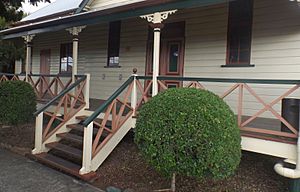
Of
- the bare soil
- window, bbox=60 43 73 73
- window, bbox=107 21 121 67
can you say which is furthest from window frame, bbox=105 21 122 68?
the bare soil

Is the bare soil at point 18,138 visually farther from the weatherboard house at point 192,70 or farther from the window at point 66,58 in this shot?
the window at point 66,58

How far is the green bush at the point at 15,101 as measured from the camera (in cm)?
1073

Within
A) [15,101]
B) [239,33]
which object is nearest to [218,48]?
[239,33]

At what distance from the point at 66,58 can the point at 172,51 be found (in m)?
6.40

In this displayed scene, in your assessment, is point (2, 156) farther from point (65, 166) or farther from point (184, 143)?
→ point (184, 143)

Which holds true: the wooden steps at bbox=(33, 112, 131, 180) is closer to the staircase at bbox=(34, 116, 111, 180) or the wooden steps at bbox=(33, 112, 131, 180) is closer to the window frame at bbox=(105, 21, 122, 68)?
the staircase at bbox=(34, 116, 111, 180)

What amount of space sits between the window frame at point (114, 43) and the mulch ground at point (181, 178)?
476 centimetres

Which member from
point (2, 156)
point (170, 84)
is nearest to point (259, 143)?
point (170, 84)

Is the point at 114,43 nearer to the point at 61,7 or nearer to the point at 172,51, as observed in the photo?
the point at 172,51

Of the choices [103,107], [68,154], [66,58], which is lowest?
[68,154]

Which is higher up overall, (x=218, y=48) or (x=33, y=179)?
(x=218, y=48)

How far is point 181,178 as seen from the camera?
20.6 ft

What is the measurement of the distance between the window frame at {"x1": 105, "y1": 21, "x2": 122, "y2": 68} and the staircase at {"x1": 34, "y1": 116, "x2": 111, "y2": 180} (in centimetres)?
369

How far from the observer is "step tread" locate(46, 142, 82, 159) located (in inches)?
286
